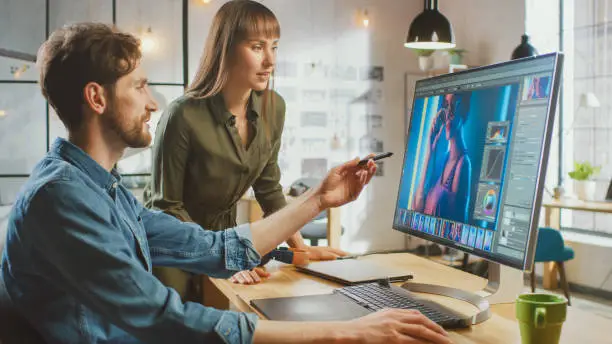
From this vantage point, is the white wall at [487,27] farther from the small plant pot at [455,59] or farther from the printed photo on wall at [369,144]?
the printed photo on wall at [369,144]

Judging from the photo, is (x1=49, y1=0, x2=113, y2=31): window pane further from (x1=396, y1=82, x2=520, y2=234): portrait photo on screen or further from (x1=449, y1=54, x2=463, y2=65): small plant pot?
(x1=396, y1=82, x2=520, y2=234): portrait photo on screen

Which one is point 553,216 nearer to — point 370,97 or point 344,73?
point 370,97

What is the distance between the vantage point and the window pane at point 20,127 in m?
5.18

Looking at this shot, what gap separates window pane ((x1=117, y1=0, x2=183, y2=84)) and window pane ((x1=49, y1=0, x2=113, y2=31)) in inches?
4.8

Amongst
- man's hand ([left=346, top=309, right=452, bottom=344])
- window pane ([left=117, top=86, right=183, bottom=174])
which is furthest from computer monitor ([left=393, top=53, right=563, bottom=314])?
window pane ([left=117, top=86, right=183, bottom=174])

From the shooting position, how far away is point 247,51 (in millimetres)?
1864

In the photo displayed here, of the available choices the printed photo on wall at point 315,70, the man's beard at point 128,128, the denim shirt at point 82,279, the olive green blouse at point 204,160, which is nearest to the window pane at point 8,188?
the printed photo on wall at point 315,70

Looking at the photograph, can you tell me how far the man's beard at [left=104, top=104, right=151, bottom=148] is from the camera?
1.14m

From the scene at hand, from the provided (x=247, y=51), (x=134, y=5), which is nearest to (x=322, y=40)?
(x=134, y=5)

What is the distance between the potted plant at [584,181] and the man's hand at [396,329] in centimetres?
445

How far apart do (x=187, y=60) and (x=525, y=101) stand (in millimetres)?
5052

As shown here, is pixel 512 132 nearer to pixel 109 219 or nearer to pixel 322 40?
pixel 109 219

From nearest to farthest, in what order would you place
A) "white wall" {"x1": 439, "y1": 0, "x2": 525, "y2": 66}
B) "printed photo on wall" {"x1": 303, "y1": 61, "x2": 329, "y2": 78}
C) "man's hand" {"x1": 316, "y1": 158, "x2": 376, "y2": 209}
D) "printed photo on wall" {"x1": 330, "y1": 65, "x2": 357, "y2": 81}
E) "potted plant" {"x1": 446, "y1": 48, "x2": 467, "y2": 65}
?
"man's hand" {"x1": 316, "y1": 158, "x2": 376, "y2": 209} < "white wall" {"x1": 439, "y1": 0, "x2": 525, "y2": 66} < "potted plant" {"x1": 446, "y1": 48, "x2": 467, "y2": 65} < "printed photo on wall" {"x1": 303, "y1": 61, "x2": 329, "y2": 78} < "printed photo on wall" {"x1": 330, "y1": 65, "x2": 357, "y2": 81}

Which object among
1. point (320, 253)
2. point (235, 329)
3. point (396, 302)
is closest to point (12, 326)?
point (235, 329)
